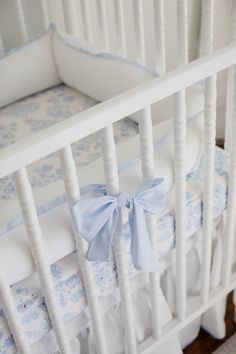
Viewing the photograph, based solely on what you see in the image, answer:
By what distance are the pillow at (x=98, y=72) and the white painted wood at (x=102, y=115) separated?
1.21 ft

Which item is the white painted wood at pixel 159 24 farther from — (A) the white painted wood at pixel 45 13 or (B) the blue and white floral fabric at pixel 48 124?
(A) the white painted wood at pixel 45 13

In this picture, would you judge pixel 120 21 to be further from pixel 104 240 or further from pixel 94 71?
pixel 104 240

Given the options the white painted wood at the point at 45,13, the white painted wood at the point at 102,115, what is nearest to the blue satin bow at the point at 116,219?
the white painted wood at the point at 102,115

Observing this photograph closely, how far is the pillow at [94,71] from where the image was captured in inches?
51.5

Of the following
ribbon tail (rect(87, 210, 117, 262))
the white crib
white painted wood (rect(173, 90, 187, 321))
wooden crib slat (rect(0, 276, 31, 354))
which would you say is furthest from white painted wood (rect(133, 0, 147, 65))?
wooden crib slat (rect(0, 276, 31, 354))

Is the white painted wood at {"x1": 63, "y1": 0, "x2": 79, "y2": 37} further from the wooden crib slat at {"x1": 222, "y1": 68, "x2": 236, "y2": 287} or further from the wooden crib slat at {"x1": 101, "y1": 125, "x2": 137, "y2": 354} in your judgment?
the wooden crib slat at {"x1": 101, "y1": 125, "x2": 137, "y2": 354}

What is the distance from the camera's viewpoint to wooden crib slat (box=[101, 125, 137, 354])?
771mm

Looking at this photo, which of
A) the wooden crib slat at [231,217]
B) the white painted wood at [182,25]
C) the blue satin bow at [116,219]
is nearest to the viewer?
the blue satin bow at [116,219]

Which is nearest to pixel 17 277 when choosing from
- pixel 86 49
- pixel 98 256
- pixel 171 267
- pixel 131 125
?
pixel 98 256

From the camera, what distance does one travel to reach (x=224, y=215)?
1.17 meters

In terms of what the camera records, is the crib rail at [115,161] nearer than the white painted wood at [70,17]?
Yes

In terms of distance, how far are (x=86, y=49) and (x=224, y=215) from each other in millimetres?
606

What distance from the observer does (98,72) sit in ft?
4.63

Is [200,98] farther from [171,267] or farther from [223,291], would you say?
[223,291]
